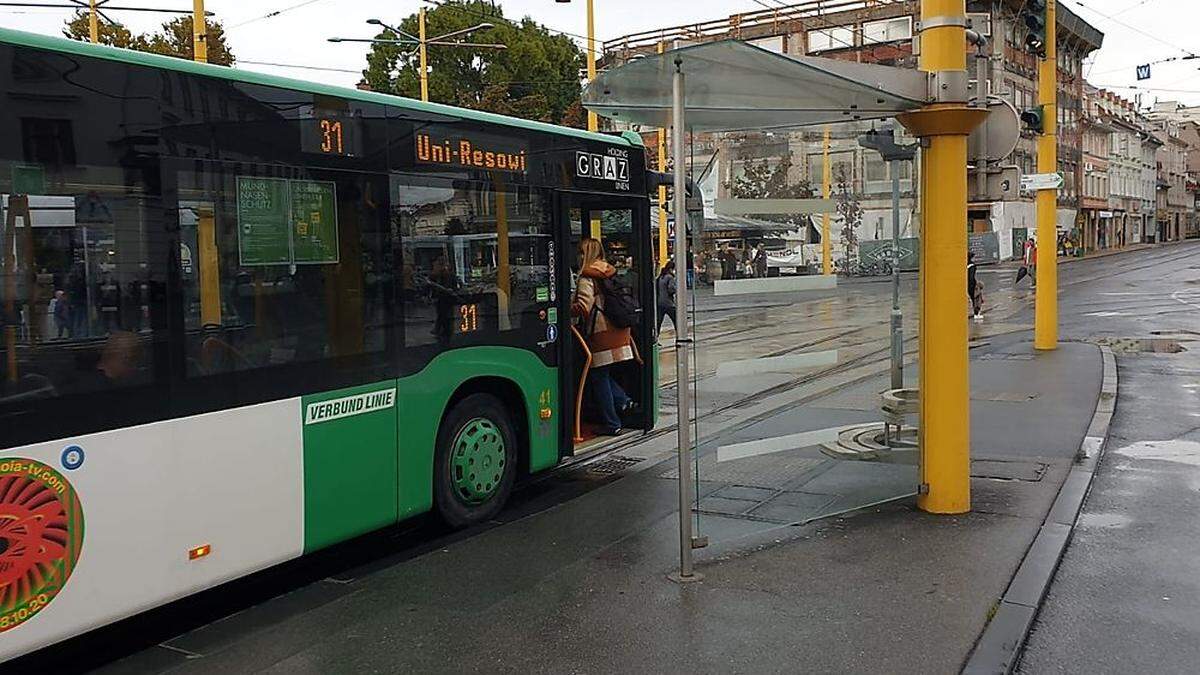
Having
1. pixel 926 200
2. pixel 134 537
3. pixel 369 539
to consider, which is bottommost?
pixel 369 539

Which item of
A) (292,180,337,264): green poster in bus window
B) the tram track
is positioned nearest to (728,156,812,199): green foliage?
the tram track

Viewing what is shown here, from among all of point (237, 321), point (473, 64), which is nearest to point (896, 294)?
point (237, 321)

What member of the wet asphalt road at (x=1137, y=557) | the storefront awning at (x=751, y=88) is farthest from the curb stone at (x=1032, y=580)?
the storefront awning at (x=751, y=88)

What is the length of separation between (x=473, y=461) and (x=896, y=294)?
4325 millimetres

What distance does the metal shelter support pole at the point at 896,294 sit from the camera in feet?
27.2

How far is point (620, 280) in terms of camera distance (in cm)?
870

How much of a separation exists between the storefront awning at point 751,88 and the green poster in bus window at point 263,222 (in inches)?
78.2

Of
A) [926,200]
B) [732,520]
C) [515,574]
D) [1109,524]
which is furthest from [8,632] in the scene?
[1109,524]

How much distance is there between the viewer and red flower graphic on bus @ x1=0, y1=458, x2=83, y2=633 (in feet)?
13.8

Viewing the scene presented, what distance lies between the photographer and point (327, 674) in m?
4.65

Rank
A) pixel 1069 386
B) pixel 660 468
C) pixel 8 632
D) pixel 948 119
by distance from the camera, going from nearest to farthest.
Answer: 1. pixel 8 632
2. pixel 948 119
3. pixel 660 468
4. pixel 1069 386

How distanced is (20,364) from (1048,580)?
5.16m

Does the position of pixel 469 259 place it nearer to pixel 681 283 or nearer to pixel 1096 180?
pixel 681 283

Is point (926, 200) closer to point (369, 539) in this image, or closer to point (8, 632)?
point (369, 539)
